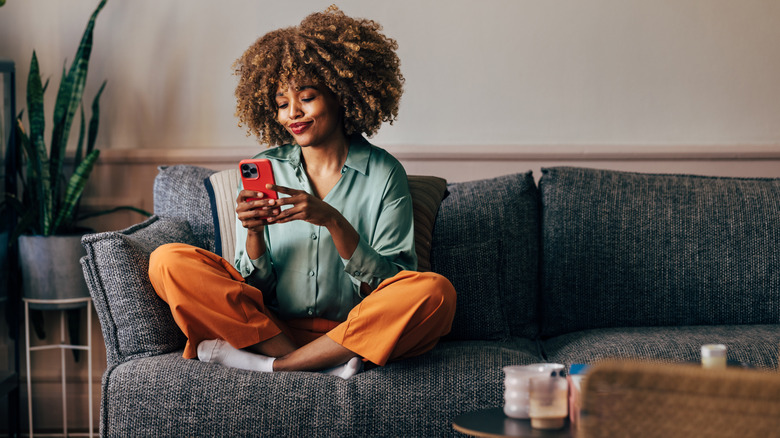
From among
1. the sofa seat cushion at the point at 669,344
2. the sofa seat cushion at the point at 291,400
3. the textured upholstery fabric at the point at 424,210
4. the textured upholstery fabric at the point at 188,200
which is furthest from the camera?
the textured upholstery fabric at the point at 188,200

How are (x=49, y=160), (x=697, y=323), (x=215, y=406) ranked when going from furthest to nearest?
(x=49, y=160), (x=697, y=323), (x=215, y=406)

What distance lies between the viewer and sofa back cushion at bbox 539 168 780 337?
2.04 meters

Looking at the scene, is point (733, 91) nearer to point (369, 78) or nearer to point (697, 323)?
point (697, 323)

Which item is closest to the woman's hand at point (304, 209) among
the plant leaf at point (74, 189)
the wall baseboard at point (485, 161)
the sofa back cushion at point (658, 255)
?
the sofa back cushion at point (658, 255)

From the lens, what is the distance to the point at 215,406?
150 cm

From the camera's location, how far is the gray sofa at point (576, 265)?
1.69 metres

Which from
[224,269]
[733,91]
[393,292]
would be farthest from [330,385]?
[733,91]

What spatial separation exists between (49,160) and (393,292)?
4.57 ft

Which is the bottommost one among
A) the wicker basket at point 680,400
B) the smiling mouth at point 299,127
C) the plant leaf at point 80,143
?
the wicker basket at point 680,400

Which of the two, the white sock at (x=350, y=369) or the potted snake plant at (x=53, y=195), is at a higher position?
the potted snake plant at (x=53, y=195)

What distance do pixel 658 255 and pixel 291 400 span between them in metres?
1.15

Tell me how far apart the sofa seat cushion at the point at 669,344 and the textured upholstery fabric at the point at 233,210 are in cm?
43

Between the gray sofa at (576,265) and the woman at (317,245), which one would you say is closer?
the woman at (317,245)

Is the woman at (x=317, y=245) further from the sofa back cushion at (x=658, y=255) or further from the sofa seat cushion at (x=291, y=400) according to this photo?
the sofa back cushion at (x=658, y=255)
